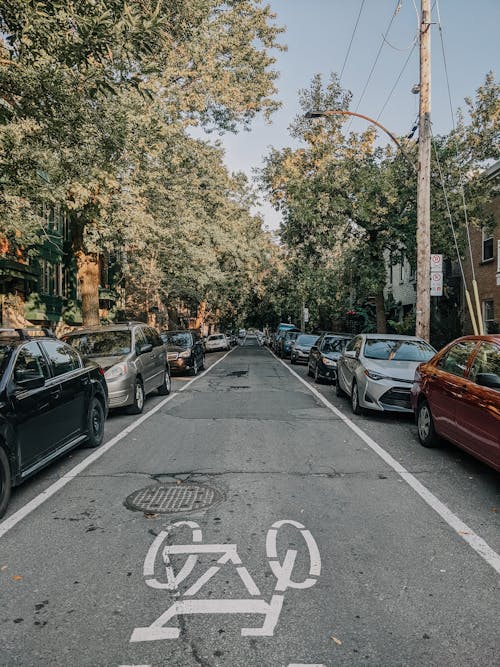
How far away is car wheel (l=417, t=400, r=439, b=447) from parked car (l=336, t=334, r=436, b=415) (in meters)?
1.47

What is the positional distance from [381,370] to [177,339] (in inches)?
448

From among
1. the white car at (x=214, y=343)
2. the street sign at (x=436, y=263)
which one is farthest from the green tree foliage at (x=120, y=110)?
the white car at (x=214, y=343)

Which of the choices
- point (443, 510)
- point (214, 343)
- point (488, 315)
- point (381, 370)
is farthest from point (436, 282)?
point (214, 343)

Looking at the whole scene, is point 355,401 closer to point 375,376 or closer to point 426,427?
point 375,376

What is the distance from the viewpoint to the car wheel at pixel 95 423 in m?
7.50

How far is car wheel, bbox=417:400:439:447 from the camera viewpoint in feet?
24.8

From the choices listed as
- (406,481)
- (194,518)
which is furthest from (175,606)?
(406,481)

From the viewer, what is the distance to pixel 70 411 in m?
6.71

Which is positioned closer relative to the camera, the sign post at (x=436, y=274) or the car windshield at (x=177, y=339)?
the sign post at (x=436, y=274)

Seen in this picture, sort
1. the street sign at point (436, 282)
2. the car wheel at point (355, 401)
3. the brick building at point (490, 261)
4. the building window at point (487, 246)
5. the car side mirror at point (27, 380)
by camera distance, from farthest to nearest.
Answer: the building window at point (487, 246)
the brick building at point (490, 261)
the street sign at point (436, 282)
the car wheel at point (355, 401)
the car side mirror at point (27, 380)

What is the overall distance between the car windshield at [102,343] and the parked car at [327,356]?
6.89 m

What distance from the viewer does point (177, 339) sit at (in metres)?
20.1

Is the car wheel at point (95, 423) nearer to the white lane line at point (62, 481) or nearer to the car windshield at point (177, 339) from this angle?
the white lane line at point (62, 481)

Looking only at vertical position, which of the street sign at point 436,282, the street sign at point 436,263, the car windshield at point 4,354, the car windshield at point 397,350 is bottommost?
the car windshield at point 397,350
